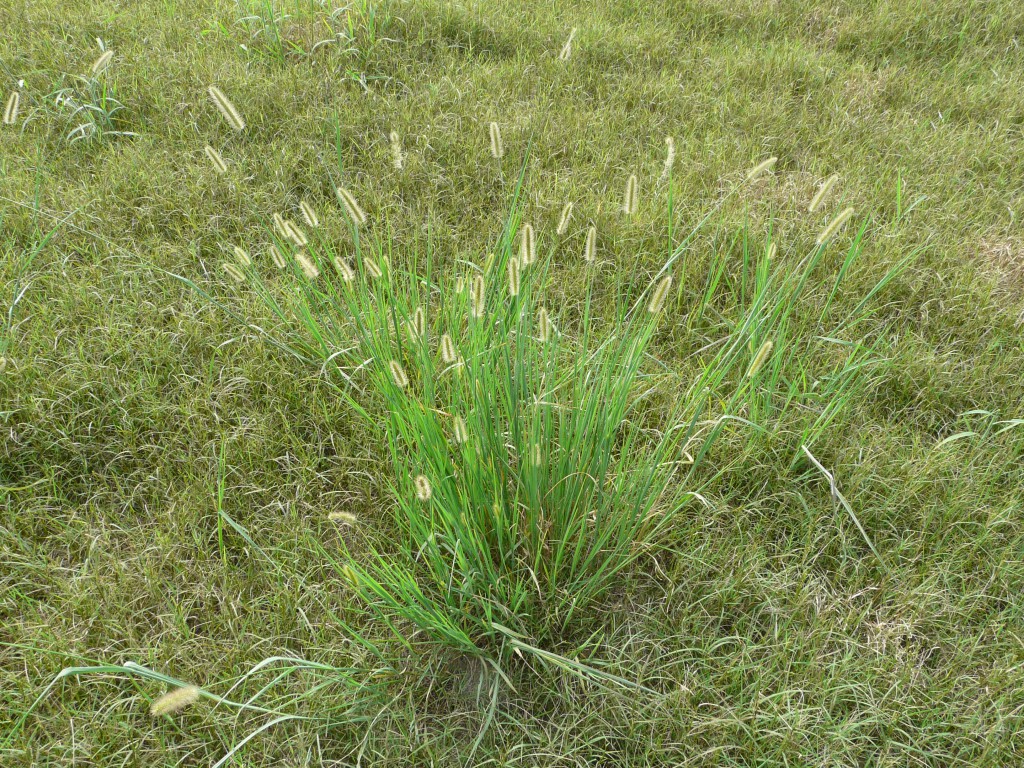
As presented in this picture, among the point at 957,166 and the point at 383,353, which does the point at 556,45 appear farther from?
the point at 383,353

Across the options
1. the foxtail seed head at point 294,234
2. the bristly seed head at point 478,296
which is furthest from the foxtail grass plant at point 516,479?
the foxtail seed head at point 294,234

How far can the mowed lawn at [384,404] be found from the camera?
1.57 meters

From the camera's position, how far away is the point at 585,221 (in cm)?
289

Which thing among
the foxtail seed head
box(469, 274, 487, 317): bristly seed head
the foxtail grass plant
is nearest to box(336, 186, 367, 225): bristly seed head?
the foxtail grass plant

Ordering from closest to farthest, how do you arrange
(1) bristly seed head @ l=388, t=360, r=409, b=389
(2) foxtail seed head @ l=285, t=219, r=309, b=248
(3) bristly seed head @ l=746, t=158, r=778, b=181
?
(1) bristly seed head @ l=388, t=360, r=409, b=389 < (3) bristly seed head @ l=746, t=158, r=778, b=181 < (2) foxtail seed head @ l=285, t=219, r=309, b=248

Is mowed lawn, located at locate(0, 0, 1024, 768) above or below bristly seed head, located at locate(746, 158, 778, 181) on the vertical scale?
below

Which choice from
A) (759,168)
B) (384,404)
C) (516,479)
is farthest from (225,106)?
(759,168)

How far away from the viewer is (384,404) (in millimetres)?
2094

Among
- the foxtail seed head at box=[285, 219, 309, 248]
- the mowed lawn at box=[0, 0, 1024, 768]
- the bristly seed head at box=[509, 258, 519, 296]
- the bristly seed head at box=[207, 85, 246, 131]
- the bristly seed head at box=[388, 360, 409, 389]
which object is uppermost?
the bristly seed head at box=[207, 85, 246, 131]

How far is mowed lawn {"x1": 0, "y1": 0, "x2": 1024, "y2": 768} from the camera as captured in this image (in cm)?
157

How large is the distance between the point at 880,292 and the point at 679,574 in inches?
59.4

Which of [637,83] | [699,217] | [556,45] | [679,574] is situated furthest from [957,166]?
[679,574]

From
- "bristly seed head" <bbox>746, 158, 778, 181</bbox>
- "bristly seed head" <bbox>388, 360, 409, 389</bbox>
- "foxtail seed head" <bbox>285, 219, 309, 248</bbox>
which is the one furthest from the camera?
"foxtail seed head" <bbox>285, 219, 309, 248</bbox>

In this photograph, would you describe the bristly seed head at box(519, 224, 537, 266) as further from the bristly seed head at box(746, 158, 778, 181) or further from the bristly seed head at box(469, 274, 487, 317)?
the bristly seed head at box(746, 158, 778, 181)
